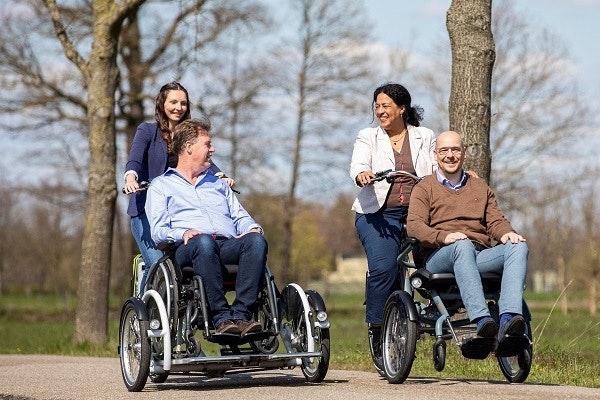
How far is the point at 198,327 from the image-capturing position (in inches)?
257

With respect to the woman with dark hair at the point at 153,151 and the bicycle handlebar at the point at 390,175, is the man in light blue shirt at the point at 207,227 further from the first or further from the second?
the bicycle handlebar at the point at 390,175

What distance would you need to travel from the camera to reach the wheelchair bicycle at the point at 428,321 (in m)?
6.33

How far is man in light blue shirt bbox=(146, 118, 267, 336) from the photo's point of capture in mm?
6391

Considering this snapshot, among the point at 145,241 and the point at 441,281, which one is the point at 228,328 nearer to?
the point at 441,281

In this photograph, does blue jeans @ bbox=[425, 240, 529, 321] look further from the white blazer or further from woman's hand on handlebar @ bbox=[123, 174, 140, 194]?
woman's hand on handlebar @ bbox=[123, 174, 140, 194]

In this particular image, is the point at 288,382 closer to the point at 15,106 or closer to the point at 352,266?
the point at 15,106

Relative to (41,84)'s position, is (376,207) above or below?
below

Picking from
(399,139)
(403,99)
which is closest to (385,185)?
(399,139)

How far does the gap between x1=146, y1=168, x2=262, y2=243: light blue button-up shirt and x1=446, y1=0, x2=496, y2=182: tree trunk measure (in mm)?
2973

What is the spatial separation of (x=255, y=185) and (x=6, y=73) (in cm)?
857

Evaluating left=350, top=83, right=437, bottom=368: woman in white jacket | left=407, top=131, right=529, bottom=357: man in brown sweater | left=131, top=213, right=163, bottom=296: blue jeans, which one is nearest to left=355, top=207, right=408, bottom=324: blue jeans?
left=350, top=83, right=437, bottom=368: woman in white jacket

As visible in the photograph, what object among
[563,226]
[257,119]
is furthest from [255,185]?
[563,226]

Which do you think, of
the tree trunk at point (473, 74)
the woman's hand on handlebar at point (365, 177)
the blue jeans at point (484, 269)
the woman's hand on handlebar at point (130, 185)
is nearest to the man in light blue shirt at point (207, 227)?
the woman's hand on handlebar at point (130, 185)

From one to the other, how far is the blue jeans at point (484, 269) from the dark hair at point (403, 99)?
1.29 m
